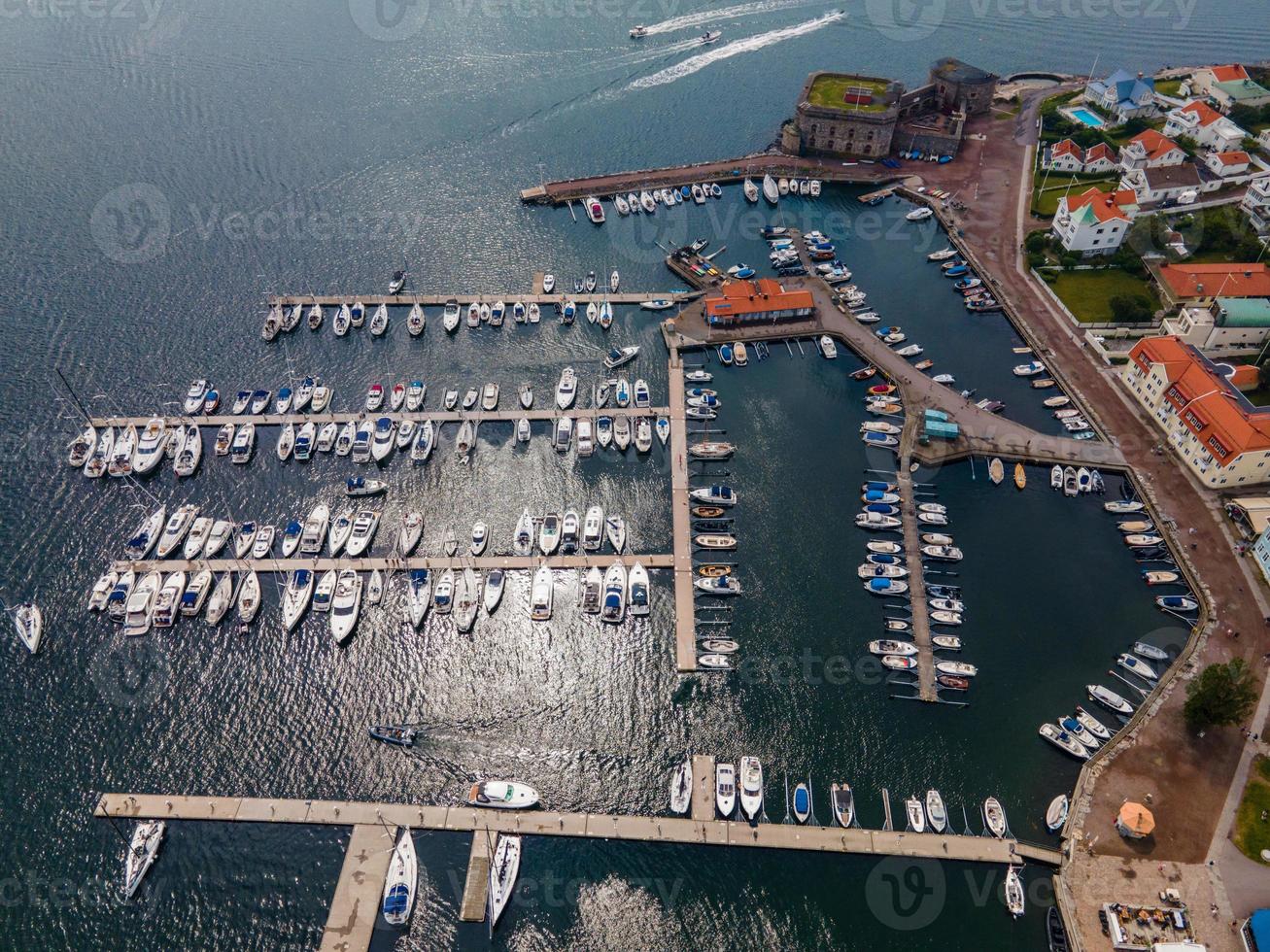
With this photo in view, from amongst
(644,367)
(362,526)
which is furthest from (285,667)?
(644,367)

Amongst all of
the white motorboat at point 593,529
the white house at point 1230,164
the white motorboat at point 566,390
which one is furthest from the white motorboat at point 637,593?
the white house at point 1230,164

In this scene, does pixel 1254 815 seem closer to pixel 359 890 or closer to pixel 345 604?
pixel 359 890

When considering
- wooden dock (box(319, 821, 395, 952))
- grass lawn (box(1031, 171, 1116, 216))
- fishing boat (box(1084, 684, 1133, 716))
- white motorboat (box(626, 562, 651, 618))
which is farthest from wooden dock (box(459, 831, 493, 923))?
grass lawn (box(1031, 171, 1116, 216))

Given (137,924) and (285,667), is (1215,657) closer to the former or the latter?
(285,667)

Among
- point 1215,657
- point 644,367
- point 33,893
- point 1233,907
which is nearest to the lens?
point 1233,907

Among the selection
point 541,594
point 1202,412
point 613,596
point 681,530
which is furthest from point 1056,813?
point 1202,412

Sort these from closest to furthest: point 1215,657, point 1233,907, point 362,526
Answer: point 1233,907, point 1215,657, point 362,526

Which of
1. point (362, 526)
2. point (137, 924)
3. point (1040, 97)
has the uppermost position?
point (1040, 97)

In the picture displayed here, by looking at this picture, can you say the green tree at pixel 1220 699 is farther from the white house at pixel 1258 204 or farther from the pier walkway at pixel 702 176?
the pier walkway at pixel 702 176
